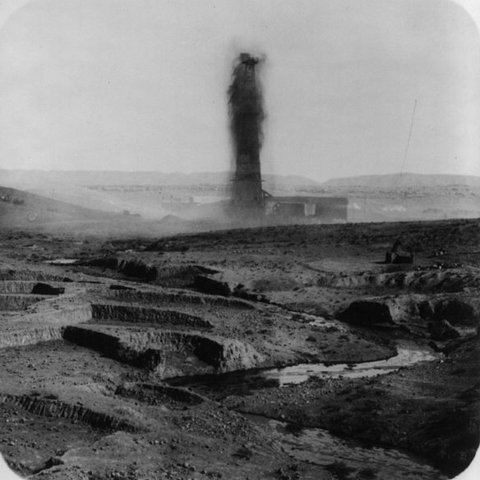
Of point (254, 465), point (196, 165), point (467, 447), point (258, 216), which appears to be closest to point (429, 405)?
point (467, 447)

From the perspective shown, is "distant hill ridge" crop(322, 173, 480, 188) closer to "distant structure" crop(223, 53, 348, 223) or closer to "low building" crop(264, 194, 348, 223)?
"low building" crop(264, 194, 348, 223)

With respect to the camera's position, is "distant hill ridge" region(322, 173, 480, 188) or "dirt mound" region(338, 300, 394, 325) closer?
"dirt mound" region(338, 300, 394, 325)

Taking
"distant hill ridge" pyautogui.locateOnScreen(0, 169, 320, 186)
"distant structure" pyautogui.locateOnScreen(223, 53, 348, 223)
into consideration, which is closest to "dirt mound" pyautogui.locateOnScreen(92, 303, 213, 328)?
"distant structure" pyautogui.locateOnScreen(223, 53, 348, 223)

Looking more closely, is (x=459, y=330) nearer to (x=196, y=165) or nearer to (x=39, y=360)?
(x=39, y=360)

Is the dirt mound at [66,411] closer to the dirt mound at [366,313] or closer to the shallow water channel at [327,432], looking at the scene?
the shallow water channel at [327,432]

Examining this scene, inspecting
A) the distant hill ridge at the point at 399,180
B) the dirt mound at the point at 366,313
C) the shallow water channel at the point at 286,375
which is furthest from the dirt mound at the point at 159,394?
the distant hill ridge at the point at 399,180
